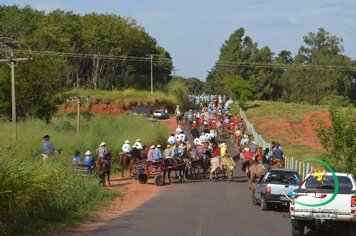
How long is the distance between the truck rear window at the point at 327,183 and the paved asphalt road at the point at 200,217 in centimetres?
112

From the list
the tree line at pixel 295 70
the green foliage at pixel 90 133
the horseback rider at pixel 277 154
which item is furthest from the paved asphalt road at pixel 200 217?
the tree line at pixel 295 70

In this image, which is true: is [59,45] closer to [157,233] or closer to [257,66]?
[257,66]

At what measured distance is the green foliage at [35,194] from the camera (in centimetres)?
1438

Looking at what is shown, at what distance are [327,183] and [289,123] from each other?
60954 millimetres

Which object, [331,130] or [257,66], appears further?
[257,66]

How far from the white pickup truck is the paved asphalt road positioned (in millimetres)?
1182

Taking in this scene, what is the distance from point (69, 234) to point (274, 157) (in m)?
19.8

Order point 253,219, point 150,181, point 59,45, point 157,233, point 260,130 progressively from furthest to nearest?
point 59,45 → point 260,130 → point 150,181 → point 253,219 → point 157,233

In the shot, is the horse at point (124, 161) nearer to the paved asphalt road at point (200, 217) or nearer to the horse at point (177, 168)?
the horse at point (177, 168)

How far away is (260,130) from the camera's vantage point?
71438mm

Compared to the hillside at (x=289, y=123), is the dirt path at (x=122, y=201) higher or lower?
lower

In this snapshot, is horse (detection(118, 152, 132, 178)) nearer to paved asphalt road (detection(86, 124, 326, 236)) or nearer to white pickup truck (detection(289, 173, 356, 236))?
paved asphalt road (detection(86, 124, 326, 236))

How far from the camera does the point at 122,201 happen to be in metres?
24.3

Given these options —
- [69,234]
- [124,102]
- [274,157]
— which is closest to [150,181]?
[274,157]
